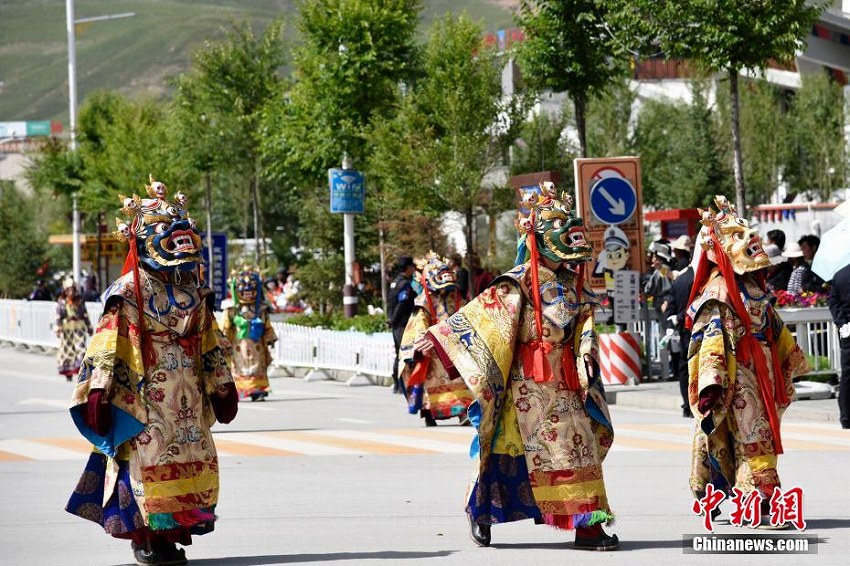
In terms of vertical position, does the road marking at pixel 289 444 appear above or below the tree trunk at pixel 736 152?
below

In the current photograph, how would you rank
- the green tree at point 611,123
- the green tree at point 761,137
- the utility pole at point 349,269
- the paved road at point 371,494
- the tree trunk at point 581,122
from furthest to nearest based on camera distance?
the green tree at point 611,123 → the green tree at point 761,137 → the utility pole at point 349,269 → the tree trunk at point 581,122 → the paved road at point 371,494

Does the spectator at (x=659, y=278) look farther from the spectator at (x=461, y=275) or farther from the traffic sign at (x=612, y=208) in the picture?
the spectator at (x=461, y=275)

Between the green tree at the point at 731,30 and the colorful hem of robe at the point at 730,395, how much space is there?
12431mm

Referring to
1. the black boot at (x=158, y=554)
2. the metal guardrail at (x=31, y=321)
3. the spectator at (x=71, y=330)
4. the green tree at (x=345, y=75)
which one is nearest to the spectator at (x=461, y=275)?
the spectator at (x=71, y=330)

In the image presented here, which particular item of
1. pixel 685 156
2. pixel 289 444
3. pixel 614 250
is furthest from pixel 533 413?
pixel 685 156

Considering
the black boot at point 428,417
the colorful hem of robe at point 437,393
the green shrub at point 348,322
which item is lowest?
the black boot at point 428,417

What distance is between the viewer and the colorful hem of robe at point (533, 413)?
9.12 m

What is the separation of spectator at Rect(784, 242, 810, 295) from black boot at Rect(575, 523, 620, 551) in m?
12.0

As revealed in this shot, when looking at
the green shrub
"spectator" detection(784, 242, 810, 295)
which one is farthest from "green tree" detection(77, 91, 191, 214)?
"spectator" detection(784, 242, 810, 295)

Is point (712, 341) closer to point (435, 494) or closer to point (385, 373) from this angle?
point (435, 494)

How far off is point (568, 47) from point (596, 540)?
54.9 ft

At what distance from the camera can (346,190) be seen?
102ft

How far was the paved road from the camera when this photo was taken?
30.5 ft

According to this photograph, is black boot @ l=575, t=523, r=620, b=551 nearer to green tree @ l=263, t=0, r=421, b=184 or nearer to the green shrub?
the green shrub
